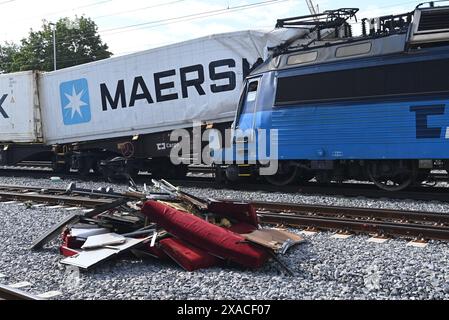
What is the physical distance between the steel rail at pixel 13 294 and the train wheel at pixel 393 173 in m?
7.90

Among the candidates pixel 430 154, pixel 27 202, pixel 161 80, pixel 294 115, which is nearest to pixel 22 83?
pixel 161 80

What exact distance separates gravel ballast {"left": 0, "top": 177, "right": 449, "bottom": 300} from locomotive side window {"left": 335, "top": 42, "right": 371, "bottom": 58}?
4856 mm

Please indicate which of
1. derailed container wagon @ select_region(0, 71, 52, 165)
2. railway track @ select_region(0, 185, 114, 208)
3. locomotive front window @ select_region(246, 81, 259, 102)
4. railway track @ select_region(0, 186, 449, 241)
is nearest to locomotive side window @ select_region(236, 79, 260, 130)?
locomotive front window @ select_region(246, 81, 259, 102)

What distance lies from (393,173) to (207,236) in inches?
240

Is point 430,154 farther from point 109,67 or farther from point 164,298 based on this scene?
point 109,67

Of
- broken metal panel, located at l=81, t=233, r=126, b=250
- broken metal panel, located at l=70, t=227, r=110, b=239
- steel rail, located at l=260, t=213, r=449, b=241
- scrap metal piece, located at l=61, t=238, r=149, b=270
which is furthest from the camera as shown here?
steel rail, located at l=260, t=213, r=449, b=241

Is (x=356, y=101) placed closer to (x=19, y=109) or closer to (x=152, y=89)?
(x=152, y=89)

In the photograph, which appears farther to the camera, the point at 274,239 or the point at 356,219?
the point at 356,219

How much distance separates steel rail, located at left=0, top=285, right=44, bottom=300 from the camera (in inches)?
187

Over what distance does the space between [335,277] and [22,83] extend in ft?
50.4

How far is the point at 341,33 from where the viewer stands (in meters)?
12.0

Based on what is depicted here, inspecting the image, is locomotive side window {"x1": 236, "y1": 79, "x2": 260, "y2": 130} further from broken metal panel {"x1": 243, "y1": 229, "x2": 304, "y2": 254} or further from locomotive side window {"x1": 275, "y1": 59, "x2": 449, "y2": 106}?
broken metal panel {"x1": 243, "y1": 229, "x2": 304, "y2": 254}

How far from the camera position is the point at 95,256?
5793mm

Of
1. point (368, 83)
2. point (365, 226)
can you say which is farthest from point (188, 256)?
point (368, 83)
